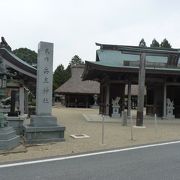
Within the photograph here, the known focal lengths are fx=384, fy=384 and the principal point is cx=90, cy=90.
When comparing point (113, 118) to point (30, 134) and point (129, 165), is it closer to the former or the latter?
point (30, 134)

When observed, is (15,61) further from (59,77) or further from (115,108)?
(59,77)

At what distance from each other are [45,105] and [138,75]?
1432 cm

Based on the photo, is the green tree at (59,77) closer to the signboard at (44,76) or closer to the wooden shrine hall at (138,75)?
the wooden shrine hall at (138,75)

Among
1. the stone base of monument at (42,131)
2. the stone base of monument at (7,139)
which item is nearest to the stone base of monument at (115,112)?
the stone base of monument at (42,131)

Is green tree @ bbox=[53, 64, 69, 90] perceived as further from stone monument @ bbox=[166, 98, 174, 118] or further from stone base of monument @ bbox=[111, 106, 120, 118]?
stone monument @ bbox=[166, 98, 174, 118]

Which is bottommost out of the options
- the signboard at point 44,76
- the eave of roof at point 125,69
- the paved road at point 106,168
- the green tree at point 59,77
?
the paved road at point 106,168

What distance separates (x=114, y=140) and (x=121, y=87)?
14975 millimetres

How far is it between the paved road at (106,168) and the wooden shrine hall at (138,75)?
610 inches

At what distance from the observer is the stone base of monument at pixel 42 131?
13414 mm

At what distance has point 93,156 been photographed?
10734 mm

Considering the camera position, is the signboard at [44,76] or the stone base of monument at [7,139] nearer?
the stone base of monument at [7,139]

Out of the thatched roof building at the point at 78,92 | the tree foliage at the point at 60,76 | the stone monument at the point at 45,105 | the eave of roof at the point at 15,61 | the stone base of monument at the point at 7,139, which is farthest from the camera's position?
the tree foliage at the point at 60,76

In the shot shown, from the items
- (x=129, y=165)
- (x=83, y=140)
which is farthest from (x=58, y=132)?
(x=129, y=165)

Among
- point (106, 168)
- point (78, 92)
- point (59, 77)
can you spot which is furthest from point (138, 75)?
point (59, 77)
